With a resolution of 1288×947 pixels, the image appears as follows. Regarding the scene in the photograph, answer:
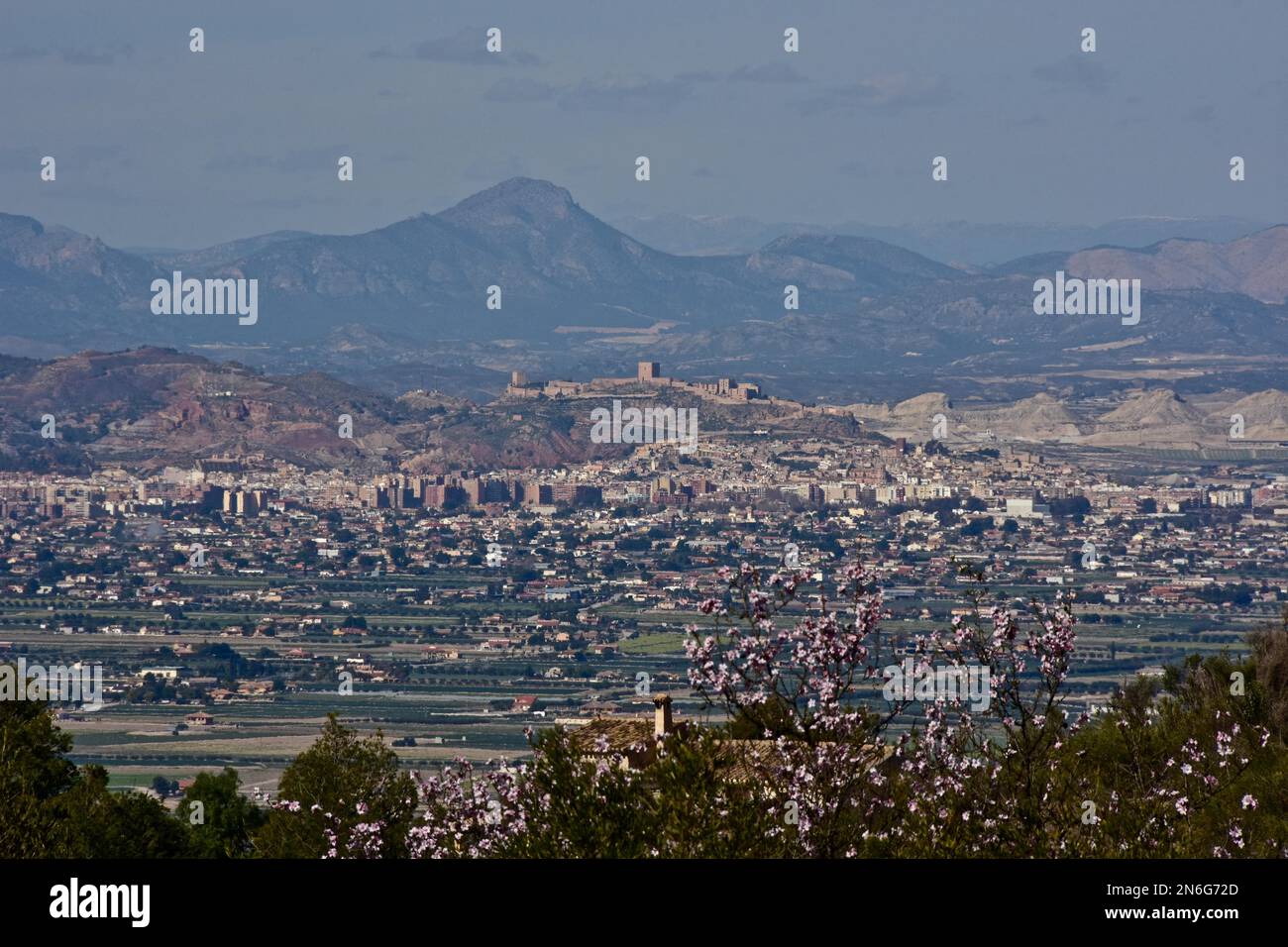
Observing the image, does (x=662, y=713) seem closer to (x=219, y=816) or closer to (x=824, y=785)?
(x=219, y=816)

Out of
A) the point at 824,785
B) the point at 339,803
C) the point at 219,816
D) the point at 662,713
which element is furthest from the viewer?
the point at 219,816

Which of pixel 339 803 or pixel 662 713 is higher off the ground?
pixel 662 713

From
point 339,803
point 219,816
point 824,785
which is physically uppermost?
point 824,785

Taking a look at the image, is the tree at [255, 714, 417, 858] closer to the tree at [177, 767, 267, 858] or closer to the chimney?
the tree at [177, 767, 267, 858]

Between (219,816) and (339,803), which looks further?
(219,816)

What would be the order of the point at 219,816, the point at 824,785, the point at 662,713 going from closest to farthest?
the point at 824,785 < the point at 662,713 < the point at 219,816

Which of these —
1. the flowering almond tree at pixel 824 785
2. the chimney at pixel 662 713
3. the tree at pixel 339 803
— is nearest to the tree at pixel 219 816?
the tree at pixel 339 803

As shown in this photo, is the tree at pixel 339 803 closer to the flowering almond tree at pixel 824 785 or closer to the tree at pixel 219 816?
the tree at pixel 219 816

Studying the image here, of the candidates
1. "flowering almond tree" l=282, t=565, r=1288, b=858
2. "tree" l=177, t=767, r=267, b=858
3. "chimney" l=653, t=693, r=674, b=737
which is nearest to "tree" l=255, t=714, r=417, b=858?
"tree" l=177, t=767, r=267, b=858

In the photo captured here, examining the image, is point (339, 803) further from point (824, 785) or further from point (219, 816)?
point (219, 816)

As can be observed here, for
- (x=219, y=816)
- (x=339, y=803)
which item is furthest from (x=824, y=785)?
(x=219, y=816)
